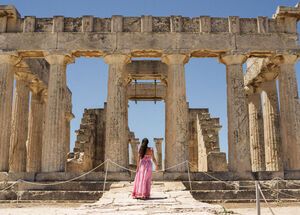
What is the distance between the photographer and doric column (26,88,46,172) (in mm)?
23453

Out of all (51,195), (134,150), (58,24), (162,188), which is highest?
(58,24)

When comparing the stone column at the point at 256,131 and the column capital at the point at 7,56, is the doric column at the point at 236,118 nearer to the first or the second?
the stone column at the point at 256,131

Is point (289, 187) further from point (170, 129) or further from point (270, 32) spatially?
point (270, 32)

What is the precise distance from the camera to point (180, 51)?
20.1 meters

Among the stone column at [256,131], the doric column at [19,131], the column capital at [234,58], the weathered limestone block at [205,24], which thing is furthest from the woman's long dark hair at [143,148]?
the stone column at [256,131]

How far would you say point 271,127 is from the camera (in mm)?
22656

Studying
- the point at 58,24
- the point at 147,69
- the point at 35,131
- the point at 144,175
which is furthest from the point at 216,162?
the point at 144,175

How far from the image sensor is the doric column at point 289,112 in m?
19.5

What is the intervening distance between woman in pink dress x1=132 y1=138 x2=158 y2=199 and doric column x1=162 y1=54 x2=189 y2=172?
6.48 m

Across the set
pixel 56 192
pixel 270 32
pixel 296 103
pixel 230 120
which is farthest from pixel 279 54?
pixel 56 192

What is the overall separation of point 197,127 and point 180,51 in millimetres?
9516

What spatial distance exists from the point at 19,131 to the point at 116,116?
19.8 feet

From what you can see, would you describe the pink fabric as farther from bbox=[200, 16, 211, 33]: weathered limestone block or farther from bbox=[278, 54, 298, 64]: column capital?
bbox=[278, 54, 298, 64]: column capital

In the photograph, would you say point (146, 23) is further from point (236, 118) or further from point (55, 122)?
point (55, 122)
